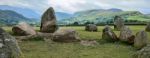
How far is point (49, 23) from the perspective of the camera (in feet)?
135

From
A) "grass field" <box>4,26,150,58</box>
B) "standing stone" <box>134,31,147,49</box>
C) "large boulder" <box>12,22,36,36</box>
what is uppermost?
"large boulder" <box>12,22,36,36</box>

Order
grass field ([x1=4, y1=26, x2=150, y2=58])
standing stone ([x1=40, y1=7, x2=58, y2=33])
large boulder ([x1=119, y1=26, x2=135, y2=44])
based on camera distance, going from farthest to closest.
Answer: standing stone ([x1=40, y1=7, x2=58, y2=33]), large boulder ([x1=119, y1=26, x2=135, y2=44]), grass field ([x1=4, y1=26, x2=150, y2=58])

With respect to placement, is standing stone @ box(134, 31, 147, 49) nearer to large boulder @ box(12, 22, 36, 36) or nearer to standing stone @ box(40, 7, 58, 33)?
large boulder @ box(12, 22, 36, 36)

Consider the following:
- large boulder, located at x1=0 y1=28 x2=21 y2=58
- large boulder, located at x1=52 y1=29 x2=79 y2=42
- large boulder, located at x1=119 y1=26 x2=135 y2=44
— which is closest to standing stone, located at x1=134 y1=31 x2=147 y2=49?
large boulder, located at x1=119 y1=26 x2=135 y2=44

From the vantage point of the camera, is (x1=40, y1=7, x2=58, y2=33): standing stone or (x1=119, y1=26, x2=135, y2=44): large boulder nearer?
(x1=119, y1=26, x2=135, y2=44): large boulder

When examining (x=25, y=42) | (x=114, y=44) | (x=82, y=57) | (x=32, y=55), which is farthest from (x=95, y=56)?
(x=25, y=42)

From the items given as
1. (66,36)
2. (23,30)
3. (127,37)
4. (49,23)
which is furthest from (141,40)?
(49,23)

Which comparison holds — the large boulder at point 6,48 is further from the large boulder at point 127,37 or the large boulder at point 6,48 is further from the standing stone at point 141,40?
the large boulder at point 127,37

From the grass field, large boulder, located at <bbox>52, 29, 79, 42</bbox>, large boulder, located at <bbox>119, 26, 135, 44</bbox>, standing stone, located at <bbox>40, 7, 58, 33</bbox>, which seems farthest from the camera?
standing stone, located at <bbox>40, 7, 58, 33</bbox>

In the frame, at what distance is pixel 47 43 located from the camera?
30125mm

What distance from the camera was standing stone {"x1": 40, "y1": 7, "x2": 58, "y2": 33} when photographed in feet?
133

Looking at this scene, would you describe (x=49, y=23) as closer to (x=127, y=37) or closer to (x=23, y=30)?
(x=23, y=30)

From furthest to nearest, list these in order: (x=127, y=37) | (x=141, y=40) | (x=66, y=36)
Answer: (x=66, y=36) → (x=127, y=37) → (x=141, y=40)

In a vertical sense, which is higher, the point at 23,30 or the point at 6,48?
the point at 23,30
